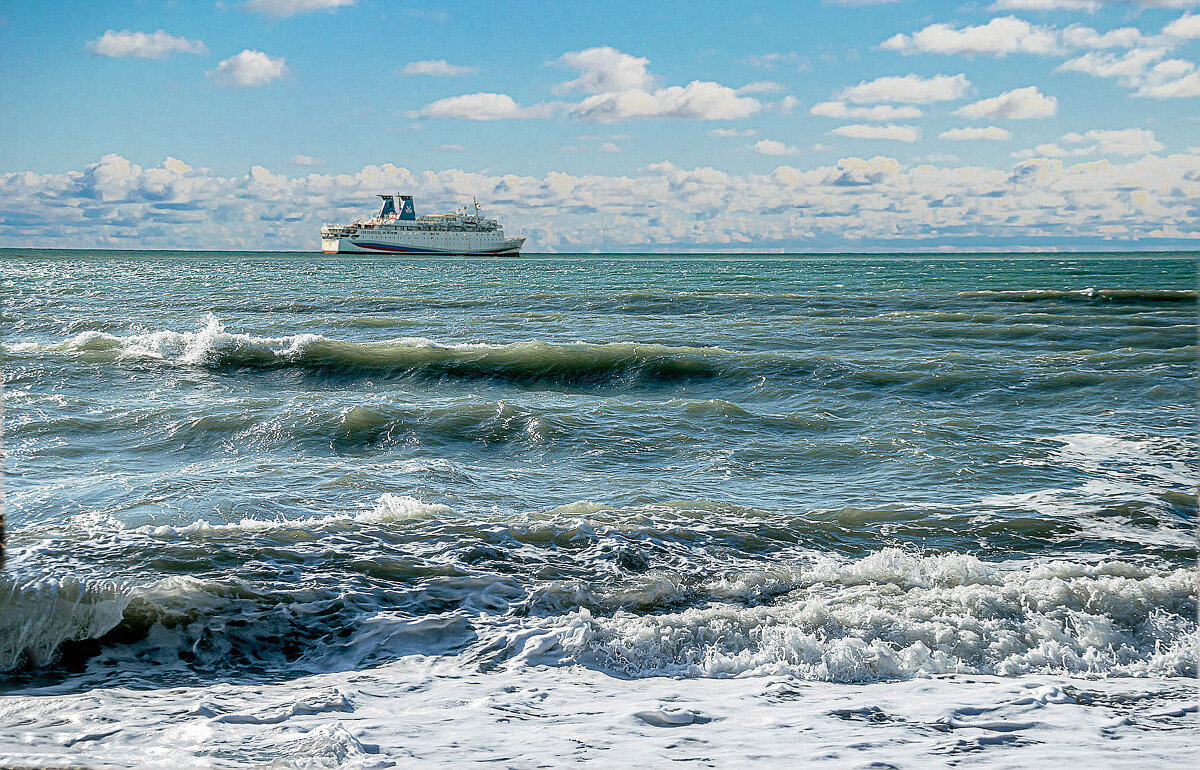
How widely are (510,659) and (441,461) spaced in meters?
3.99

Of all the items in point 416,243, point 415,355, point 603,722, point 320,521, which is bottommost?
point 603,722

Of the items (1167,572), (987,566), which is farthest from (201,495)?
(1167,572)

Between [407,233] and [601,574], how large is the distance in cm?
10742

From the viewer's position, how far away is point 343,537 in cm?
540

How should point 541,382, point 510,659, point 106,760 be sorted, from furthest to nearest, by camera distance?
1. point 541,382
2. point 510,659
3. point 106,760

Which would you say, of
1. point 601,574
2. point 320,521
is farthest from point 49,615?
point 601,574

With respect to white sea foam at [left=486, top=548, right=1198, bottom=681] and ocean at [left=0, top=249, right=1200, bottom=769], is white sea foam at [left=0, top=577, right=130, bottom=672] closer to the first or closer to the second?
ocean at [left=0, top=249, right=1200, bottom=769]

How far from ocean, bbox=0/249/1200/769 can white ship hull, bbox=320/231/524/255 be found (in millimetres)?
99015

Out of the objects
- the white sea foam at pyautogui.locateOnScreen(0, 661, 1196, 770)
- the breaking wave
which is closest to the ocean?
the white sea foam at pyautogui.locateOnScreen(0, 661, 1196, 770)

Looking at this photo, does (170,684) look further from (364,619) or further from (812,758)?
(812,758)

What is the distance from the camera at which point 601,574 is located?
193 inches

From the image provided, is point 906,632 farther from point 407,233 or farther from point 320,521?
point 407,233

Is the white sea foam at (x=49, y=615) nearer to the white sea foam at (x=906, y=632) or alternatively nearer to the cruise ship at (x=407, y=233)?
the white sea foam at (x=906, y=632)

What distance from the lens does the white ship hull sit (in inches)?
4222
